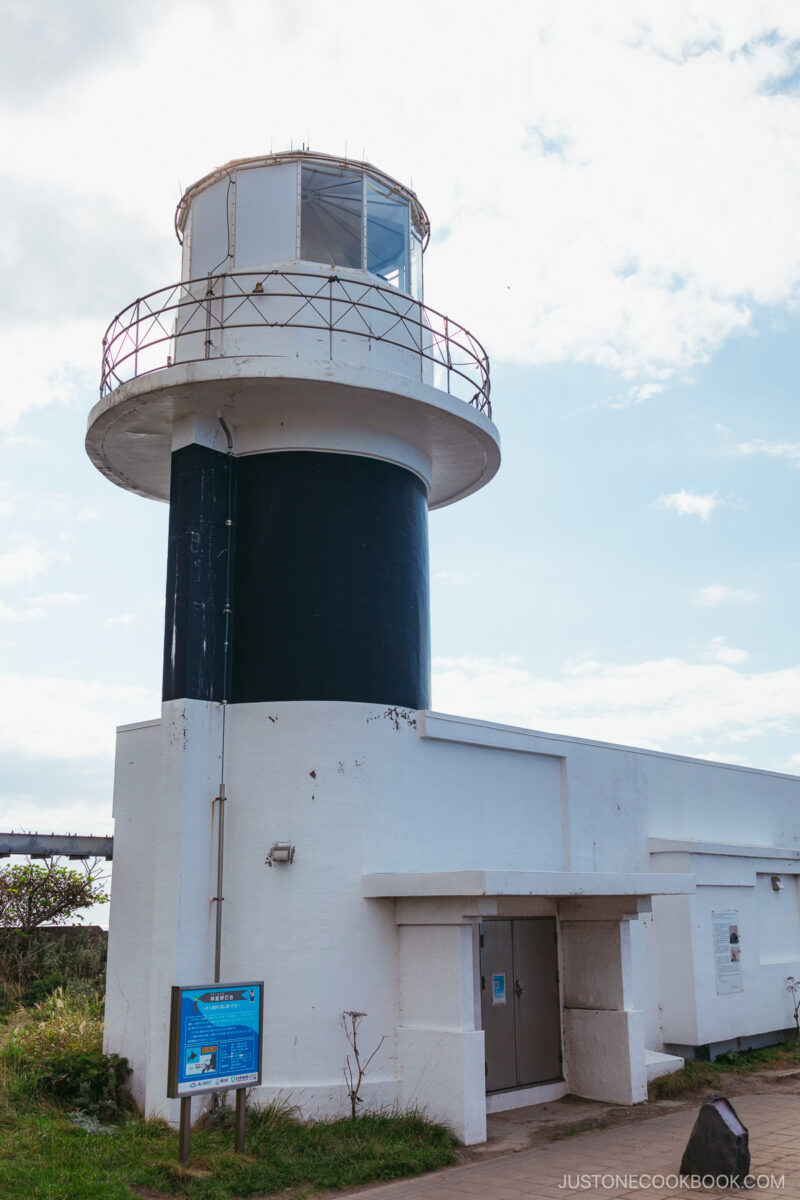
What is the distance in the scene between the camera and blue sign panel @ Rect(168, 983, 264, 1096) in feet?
31.2

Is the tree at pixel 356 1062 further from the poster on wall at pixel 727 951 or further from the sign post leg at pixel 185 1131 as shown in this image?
the poster on wall at pixel 727 951

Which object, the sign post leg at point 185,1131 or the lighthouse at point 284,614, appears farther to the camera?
the lighthouse at point 284,614

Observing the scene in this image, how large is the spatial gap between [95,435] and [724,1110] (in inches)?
408

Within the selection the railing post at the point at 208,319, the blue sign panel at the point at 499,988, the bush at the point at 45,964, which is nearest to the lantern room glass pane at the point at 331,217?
the railing post at the point at 208,319

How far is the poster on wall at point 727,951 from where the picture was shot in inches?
638

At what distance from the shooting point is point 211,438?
13.1m

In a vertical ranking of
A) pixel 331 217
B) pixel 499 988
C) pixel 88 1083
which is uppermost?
pixel 331 217

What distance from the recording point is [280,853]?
11828 millimetres

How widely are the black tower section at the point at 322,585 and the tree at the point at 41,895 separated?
9.66 metres

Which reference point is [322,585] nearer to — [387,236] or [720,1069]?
[387,236]

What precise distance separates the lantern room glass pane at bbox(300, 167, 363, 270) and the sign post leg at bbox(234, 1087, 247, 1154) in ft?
A: 31.9

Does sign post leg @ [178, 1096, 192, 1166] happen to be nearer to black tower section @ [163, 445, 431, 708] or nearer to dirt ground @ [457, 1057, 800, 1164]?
dirt ground @ [457, 1057, 800, 1164]

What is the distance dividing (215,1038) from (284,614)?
15.6ft

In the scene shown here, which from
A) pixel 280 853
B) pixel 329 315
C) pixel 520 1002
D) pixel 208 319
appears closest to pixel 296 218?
pixel 329 315
